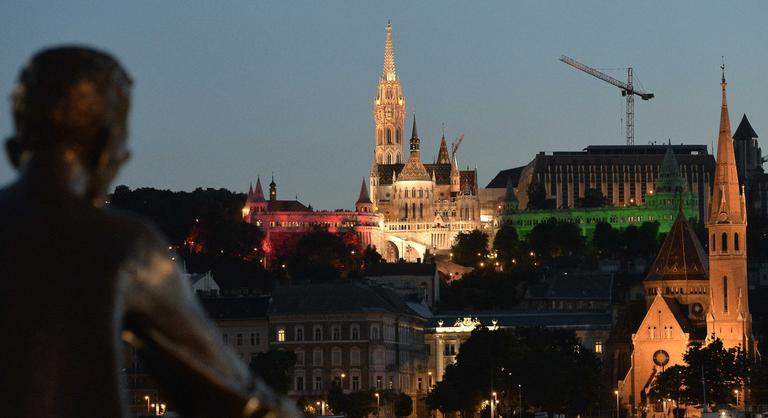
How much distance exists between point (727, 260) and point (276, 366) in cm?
3995

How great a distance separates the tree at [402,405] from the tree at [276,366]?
8191 mm

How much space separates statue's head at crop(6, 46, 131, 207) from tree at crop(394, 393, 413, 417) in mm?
167076

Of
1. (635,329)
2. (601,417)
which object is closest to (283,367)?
(601,417)

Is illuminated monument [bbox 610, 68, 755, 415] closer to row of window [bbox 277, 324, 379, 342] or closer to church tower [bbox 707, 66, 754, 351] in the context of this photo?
church tower [bbox 707, 66, 754, 351]

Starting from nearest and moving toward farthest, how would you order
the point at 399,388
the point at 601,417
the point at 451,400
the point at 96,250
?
the point at 96,250, the point at 451,400, the point at 601,417, the point at 399,388

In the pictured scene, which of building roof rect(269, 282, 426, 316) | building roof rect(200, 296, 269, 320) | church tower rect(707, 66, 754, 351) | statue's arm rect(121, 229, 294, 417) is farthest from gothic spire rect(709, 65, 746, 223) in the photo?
statue's arm rect(121, 229, 294, 417)

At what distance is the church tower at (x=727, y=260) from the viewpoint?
180750 millimetres

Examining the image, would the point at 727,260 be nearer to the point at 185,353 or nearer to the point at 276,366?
the point at 276,366

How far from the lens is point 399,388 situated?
18562 cm

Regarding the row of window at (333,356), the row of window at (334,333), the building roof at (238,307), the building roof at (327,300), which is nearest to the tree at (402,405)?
the row of window at (333,356)

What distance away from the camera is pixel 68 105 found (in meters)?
5.13

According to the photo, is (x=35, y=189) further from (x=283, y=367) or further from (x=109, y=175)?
(x=283, y=367)

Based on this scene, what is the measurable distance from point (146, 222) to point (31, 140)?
12.5 inches

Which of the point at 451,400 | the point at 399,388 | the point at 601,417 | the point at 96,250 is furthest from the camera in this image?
the point at 399,388
